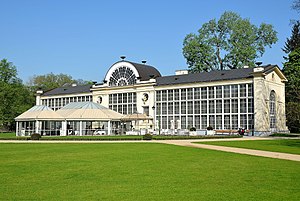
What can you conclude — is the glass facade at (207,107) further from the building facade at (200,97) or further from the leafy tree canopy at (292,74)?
the leafy tree canopy at (292,74)

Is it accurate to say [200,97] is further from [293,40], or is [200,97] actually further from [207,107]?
[293,40]

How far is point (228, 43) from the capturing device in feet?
221

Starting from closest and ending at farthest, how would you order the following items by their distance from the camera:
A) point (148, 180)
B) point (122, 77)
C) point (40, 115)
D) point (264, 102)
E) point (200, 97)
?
1. point (148, 180)
2. point (264, 102)
3. point (40, 115)
4. point (200, 97)
5. point (122, 77)

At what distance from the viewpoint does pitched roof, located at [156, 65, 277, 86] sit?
49844 mm

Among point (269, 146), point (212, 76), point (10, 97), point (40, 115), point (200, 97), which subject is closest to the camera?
point (269, 146)

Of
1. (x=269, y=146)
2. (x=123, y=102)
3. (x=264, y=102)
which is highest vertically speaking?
(x=123, y=102)

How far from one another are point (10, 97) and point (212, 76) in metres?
40.9

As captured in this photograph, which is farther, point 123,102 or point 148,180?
point 123,102

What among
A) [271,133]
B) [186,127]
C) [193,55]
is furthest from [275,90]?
[193,55]

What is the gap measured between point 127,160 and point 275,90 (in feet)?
128

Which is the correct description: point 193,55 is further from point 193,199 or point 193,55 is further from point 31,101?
point 193,199

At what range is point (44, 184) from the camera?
11500mm

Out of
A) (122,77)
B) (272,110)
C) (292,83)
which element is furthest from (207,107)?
(122,77)

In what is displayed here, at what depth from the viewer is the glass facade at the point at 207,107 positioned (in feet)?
161
